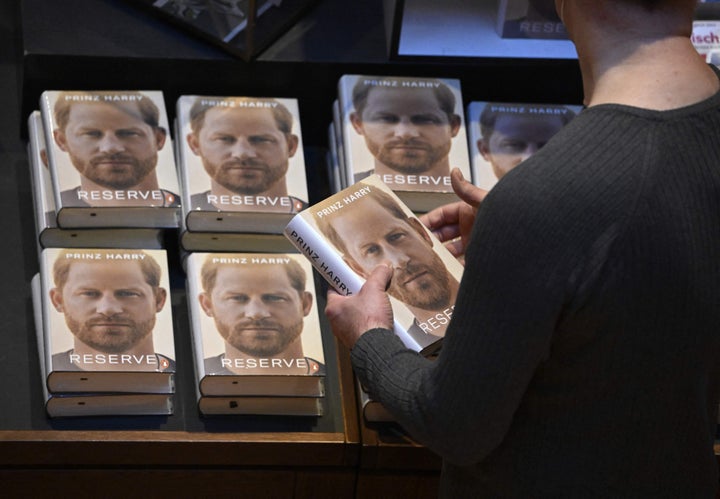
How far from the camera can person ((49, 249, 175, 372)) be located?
2.01 metres

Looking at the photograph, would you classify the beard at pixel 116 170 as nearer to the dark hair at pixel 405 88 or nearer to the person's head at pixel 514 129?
the dark hair at pixel 405 88

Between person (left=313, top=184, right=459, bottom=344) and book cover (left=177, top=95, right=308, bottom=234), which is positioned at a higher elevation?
book cover (left=177, top=95, right=308, bottom=234)

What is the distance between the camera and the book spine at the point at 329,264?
181cm

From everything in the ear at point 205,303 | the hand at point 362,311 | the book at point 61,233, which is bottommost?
the hand at point 362,311

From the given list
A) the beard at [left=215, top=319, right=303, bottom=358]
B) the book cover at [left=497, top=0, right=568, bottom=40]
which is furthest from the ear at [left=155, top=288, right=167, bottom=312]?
the book cover at [left=497, top=0, right=568, bottom=40]

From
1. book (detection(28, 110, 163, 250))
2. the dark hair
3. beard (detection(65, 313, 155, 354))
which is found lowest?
beard (detection(65, 313, 155, 354))

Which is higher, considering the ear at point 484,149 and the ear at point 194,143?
the ear at point 194,143

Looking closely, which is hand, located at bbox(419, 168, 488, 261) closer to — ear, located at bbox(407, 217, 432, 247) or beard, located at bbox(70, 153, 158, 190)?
ear, located at bbox(407, 217, 432, 247)

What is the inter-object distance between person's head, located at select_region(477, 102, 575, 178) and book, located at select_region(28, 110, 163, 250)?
690mm

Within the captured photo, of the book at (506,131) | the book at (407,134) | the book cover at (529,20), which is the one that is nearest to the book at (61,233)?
the book at (407,134)

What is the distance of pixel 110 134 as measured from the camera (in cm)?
229

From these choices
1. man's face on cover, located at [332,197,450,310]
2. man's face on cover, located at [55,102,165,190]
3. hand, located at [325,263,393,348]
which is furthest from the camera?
man's face on cover, located at [55,102,165,190]

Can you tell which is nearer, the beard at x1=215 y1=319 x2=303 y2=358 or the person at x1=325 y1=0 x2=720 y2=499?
the person at x1=325 y1=0 x2=720 y2=499

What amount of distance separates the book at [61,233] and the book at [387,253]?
456 millimetres
